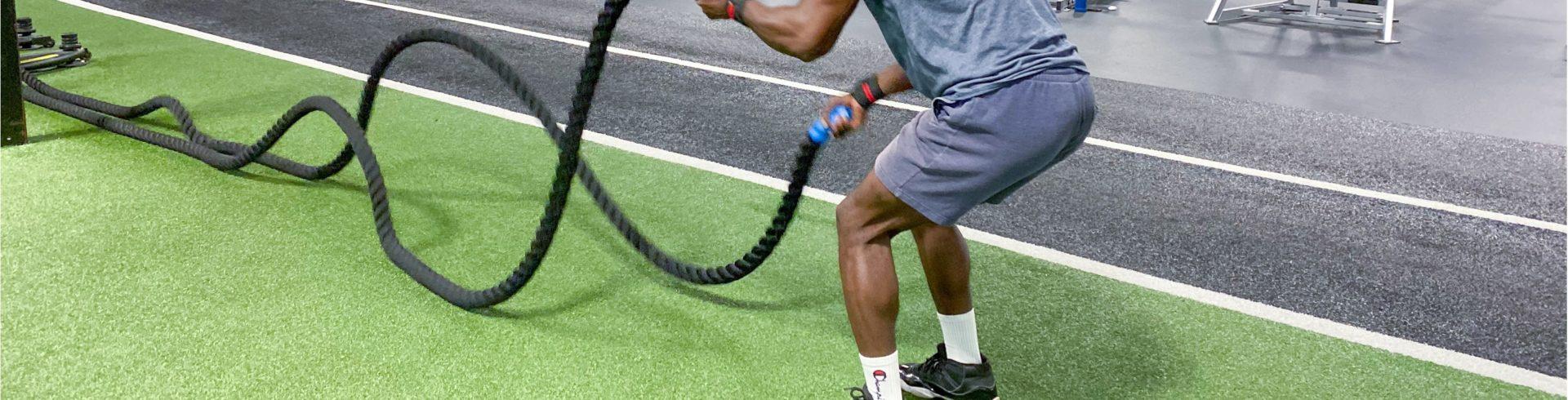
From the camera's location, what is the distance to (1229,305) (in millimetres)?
3377

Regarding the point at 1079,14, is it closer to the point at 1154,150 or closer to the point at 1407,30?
the point at 1407,30

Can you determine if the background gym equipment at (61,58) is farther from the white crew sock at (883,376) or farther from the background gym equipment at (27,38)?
the white crew sock at (883,376)

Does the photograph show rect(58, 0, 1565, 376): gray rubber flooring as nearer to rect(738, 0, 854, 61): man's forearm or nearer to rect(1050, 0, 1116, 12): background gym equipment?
rect(738, 0, 854, 61): man's forearm

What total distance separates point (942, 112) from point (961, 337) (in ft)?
2.41

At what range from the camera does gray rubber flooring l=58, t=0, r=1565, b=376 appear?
11.5 ft

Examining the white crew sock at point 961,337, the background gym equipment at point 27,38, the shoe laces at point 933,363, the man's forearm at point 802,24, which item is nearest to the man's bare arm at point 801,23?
the man's forearm at point 802,24

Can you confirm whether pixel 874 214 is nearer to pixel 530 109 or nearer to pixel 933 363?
pixel 933 363

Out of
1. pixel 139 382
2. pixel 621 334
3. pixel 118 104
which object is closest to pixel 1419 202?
pixel 621 334

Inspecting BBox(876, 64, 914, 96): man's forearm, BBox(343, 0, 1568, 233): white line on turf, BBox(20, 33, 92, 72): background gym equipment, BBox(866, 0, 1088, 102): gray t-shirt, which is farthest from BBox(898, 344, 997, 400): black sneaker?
BBox(20, 33, 92, 72): background gym equipment

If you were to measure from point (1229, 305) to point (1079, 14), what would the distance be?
576 centimetres

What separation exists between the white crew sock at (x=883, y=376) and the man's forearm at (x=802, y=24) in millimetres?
676

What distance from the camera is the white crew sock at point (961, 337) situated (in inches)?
106

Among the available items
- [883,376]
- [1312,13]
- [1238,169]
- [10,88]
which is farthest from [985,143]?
[1312,13]

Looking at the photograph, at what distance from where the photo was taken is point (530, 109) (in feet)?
12.4
